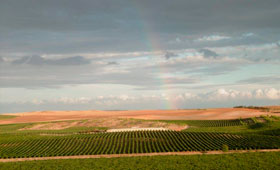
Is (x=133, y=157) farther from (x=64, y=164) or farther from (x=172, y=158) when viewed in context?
(x=64, y=164)

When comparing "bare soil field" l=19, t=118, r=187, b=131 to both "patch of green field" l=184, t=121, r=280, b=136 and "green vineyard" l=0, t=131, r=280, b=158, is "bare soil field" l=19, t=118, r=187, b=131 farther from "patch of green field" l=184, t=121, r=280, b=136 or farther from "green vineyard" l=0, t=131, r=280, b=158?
"green vineyard" l=0, t=131, r=280, b=158

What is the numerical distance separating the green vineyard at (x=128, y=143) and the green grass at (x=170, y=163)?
885cm

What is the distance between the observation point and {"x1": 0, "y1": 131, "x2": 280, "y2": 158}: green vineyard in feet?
234

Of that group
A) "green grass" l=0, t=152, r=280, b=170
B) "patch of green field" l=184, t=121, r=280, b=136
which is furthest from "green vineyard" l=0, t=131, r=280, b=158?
"green grass" l=0, t=152, r=280, b=170

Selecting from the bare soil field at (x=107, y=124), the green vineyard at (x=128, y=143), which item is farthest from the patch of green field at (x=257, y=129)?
the bare soil field at (x=107, y=124)

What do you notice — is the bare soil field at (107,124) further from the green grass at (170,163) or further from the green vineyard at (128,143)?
the green grass at (170,163)

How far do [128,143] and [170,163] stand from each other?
2540 centimetres

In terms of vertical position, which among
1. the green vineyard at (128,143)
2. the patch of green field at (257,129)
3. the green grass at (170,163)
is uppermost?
the patch of green field at (257,129)

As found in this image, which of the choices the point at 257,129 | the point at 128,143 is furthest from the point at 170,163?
the point at 257,129

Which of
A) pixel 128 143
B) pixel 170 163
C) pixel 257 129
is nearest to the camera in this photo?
pixel 170 163

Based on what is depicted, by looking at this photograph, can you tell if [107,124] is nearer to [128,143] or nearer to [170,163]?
[128,143]

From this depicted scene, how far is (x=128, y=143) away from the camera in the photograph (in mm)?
79938

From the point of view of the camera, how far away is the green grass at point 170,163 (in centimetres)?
5347

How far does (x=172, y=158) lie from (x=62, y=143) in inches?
1419
